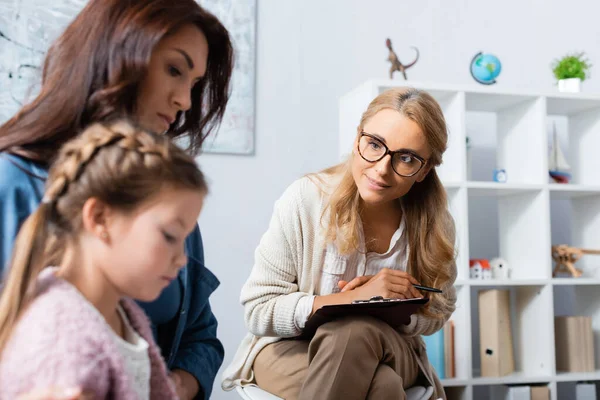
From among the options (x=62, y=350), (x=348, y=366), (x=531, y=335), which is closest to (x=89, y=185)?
(x=62, y=350)

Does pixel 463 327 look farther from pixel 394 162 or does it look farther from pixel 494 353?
pixel 394 162

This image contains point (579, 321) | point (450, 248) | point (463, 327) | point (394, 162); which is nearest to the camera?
point (394, 162)

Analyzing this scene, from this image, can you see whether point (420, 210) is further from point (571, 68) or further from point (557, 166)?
point (571, 68)

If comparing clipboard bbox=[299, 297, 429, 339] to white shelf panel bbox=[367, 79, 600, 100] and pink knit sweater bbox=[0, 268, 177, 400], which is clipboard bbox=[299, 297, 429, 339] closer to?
pink knit sweater bbox=[0, 268, 177, 400]

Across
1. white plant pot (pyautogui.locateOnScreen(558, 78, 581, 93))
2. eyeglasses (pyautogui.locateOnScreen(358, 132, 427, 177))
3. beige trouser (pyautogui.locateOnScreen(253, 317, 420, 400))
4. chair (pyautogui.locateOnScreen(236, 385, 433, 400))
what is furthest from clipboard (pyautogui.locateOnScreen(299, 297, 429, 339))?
white plant pot (pyautogui.locateOnScreen(558, 78, 581, 93))

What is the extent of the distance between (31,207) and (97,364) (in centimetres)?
35

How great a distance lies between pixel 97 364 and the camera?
77 centimetres

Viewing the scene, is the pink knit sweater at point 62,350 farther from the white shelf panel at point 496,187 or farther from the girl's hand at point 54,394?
the white shelf panel at point 496,187

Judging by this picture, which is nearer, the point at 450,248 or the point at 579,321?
the point at 450,248

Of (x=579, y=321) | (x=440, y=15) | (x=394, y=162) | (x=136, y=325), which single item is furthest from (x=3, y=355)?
(x=440, y=15)

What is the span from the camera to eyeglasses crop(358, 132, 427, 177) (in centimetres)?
177

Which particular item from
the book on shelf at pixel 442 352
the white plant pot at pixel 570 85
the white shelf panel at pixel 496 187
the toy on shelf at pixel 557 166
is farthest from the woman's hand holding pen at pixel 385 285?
the white plant pot at pixel 570 85

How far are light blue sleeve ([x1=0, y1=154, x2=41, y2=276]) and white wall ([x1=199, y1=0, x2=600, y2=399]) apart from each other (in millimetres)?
1746

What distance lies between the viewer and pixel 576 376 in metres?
2.69
